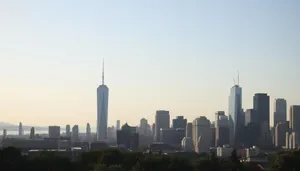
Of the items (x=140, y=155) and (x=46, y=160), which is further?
(x=140, y=155)

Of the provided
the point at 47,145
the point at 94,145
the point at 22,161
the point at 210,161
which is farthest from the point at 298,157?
the point at 47,145

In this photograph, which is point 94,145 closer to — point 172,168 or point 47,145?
point 47,145

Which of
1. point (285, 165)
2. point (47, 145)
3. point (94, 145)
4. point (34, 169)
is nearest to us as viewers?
point (34, 169)

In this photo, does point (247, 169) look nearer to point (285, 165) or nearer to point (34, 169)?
point (285, 165)

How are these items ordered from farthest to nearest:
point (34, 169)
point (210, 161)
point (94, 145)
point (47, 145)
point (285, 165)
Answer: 1. point (47, 145)
2. point (94, 145)
3. point (210, 161)
4. point (285, 165)
5. point (34, 169)

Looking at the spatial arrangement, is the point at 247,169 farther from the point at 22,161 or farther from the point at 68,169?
the point at 22,161

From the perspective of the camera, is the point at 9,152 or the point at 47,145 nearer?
the point at 9,152

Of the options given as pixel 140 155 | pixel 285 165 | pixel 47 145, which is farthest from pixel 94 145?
pixel 285 165

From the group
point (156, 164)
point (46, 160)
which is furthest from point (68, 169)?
point (156, 164)
